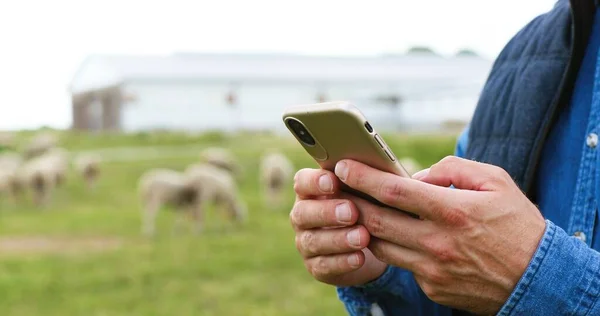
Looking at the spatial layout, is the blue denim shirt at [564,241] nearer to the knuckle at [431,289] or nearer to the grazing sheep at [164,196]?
the knuckle at [431,289]

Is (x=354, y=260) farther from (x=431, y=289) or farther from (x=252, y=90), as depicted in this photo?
(x=252, y=90)

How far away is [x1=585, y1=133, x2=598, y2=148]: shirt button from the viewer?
1600 millimetres

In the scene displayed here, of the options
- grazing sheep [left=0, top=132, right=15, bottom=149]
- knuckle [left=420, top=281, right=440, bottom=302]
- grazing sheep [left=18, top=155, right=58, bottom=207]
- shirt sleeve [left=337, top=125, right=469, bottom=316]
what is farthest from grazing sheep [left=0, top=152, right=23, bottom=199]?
knuckle [left=420, top=281, right=440, bottom=302]

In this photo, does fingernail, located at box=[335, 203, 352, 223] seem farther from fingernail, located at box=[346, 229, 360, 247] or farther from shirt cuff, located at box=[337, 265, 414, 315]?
shirt cuff, located at box=[337, 265, 414, 315]

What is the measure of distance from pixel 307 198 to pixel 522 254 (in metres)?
0.42

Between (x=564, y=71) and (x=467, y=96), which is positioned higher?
(x=564, y=71)

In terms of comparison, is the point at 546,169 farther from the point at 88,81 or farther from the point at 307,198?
the point at 88,81

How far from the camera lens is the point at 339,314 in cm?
719

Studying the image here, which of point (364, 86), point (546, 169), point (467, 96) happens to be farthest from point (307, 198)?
point (364, 86)

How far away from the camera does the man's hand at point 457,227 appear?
49.6 inches

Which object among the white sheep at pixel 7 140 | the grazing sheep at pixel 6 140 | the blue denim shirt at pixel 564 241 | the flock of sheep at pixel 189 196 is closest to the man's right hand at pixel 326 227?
the blue denim shirt at pixel 564 241

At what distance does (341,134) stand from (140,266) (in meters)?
8.35

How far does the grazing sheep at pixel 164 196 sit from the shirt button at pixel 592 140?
11032 millimetres

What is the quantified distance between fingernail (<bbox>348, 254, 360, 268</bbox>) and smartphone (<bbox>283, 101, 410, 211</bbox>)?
134 millimetres
